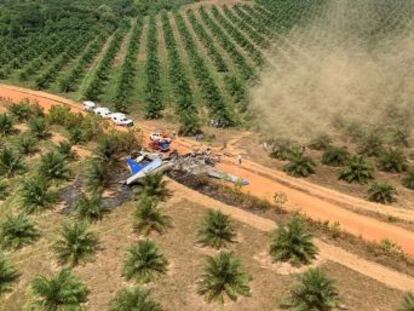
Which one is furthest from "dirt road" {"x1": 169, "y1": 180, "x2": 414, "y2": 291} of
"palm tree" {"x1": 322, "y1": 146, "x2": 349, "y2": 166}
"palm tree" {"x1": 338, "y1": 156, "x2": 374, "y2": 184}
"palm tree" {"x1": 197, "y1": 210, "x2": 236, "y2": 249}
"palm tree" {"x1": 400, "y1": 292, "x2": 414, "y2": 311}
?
"palm tree" {"x1": 322, "y1": 146, "x2": 349, "y2": 166}

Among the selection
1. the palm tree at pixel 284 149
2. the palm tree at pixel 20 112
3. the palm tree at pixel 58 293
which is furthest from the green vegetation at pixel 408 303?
the palm tree at pixel 20 112

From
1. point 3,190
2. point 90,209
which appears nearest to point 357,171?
point 90,209

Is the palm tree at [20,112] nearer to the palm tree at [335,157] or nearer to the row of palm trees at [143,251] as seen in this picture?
the row of palm trees at [143,251]

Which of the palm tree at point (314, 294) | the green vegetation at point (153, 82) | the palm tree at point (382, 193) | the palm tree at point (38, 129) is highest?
the palm tree at point (314, 294)

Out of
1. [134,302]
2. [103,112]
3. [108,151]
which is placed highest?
[134,302]

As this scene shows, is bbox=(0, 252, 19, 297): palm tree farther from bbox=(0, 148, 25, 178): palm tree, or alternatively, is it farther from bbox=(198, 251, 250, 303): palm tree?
bbox=(0, 148, 25, 178): palm tree

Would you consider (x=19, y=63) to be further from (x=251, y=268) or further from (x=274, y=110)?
Answer: (x=251, y=268)

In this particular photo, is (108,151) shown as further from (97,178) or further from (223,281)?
(223,281)
